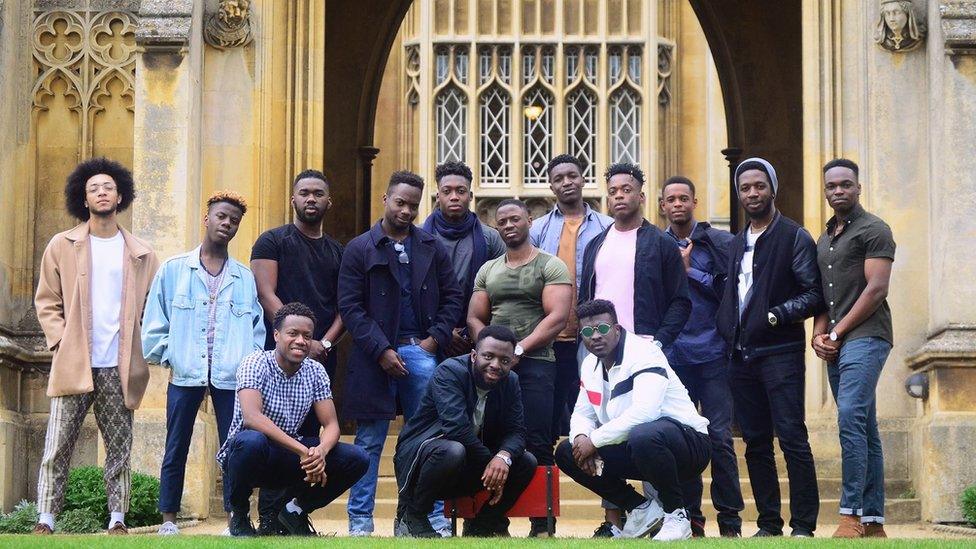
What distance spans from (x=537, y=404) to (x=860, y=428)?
1.92 meters

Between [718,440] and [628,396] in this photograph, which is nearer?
[628,396]

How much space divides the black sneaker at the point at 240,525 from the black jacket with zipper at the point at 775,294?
306 centimetres

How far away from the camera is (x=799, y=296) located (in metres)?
10.3

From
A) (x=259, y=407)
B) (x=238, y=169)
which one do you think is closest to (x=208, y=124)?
(x=238, y=169)

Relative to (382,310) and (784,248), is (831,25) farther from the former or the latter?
(382,310)

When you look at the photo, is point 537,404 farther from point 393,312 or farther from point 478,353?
point 393,312

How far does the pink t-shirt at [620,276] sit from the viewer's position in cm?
1063

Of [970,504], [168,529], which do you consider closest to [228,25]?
[168,529]

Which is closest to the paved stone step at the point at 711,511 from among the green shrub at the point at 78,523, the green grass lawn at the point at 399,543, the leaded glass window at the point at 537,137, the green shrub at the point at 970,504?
the green shrub at the point at 970,504

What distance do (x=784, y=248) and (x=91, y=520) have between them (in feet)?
Result: 15.9

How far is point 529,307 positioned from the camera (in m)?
10.7

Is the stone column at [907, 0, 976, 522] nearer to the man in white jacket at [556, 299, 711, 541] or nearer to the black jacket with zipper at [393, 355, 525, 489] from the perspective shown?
the man in white jacket at [556, 299, 711, 541]

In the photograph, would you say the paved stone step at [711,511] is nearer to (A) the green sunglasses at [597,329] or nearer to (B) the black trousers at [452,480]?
(B) the black trousers at [452,480]

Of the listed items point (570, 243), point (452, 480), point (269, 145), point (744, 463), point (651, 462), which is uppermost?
point (269, 145)
